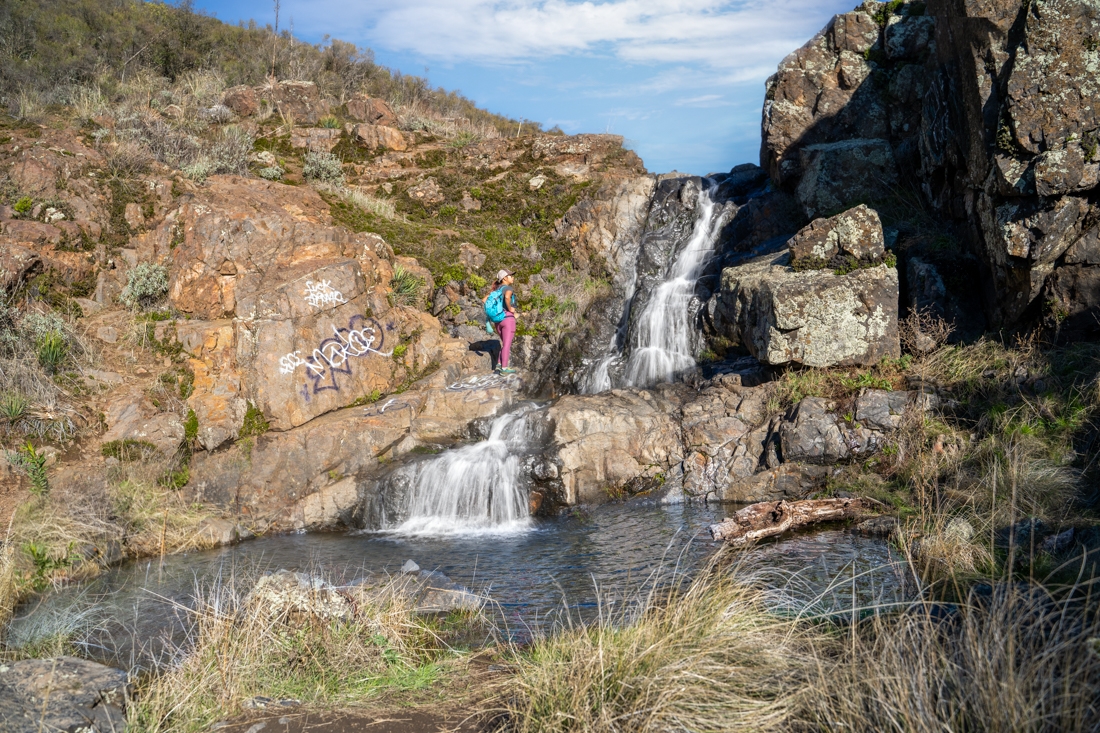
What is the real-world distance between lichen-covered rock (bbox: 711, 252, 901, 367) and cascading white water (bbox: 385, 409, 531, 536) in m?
4.17

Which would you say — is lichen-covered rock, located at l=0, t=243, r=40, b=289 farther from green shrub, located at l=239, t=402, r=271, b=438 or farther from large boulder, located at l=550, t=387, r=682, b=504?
large boulder, located at l=550, t=387, r=682, b=504

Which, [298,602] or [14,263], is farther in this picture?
[14,263]

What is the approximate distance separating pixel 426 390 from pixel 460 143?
9986mm

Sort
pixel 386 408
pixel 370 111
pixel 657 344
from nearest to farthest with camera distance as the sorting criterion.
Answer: pixel 386 408 → pixel 657 344 → pixel 370 111

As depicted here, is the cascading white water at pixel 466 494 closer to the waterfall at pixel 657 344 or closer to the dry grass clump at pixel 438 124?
the waterfall at pixel 657 344

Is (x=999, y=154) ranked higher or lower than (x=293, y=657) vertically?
higher

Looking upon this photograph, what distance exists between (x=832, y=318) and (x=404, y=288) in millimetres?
7718

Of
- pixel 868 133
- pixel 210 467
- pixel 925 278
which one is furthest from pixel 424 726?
pixel 868 133

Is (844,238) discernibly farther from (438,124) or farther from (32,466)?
(438,124)

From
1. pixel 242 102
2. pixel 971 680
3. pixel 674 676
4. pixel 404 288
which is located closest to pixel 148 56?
pixel 242 102

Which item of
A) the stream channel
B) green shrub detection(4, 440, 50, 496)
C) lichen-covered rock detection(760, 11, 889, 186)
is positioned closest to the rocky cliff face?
lichen-covered rock detection(760, 11, 889, 186)

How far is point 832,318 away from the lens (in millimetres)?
9984

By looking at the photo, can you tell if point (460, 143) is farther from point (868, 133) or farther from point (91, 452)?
point (91, 452)

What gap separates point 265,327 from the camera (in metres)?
11.3
